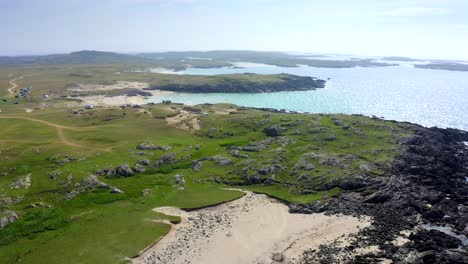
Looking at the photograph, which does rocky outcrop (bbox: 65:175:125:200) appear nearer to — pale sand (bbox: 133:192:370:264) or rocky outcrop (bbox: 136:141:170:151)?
pale sand (bbox: 133:192:370:264)

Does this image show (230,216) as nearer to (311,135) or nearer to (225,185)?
(225,185)

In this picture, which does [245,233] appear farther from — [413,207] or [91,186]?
[91,186]

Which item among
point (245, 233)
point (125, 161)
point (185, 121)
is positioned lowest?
point (245, 233)

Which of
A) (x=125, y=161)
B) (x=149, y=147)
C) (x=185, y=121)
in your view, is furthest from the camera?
(x=185, y=121)

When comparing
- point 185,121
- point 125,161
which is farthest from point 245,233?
point 185,121

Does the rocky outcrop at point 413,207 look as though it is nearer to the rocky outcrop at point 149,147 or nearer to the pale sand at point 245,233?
the pale sand at point 245,233

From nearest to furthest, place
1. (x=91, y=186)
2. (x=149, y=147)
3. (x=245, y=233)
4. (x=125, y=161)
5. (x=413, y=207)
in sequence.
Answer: (x=245, y=233), (x=413, y=207), (x=91, y=186), (x=125, y=161), (x=149, y=147)

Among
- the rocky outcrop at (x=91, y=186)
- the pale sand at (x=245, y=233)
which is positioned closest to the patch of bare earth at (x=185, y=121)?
the rocky outcrop at (x=91, y=186)

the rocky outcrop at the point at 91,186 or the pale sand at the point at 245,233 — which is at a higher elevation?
the rocky outcrop at the point at 91,186

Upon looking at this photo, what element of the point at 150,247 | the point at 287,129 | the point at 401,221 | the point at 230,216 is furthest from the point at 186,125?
the point at 401,221
